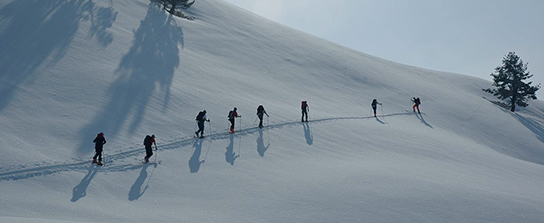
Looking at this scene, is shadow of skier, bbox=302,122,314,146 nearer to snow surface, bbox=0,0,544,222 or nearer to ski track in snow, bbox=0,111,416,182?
snow surface, bbox=0,0,544,222

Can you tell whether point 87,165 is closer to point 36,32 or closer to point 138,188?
point 138,188

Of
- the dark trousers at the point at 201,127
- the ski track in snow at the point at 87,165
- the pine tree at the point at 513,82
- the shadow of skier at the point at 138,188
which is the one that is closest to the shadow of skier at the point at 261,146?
the ski track in snow at the point at 87,165

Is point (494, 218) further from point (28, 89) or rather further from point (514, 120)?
point (514, 120)

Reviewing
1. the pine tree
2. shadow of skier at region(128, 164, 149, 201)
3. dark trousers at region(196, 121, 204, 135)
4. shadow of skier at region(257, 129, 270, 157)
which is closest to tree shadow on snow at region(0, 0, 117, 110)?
shadow of skier at region(128, 164, 149, 201)

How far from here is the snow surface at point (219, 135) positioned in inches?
394

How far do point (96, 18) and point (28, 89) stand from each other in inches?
498

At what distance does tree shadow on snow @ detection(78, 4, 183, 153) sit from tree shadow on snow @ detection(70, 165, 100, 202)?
6.50 feet

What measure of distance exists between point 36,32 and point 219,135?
51.6 feet

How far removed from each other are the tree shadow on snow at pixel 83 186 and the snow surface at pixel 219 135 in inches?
2.1

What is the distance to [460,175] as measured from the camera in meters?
13.5

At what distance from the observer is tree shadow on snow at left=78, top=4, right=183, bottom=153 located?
16141 millimetres

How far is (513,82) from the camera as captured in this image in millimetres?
39250

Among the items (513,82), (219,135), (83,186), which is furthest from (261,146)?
(513,82)

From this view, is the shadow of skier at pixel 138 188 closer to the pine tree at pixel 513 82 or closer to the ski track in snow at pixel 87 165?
the ski track in snow at pixel 87 165
